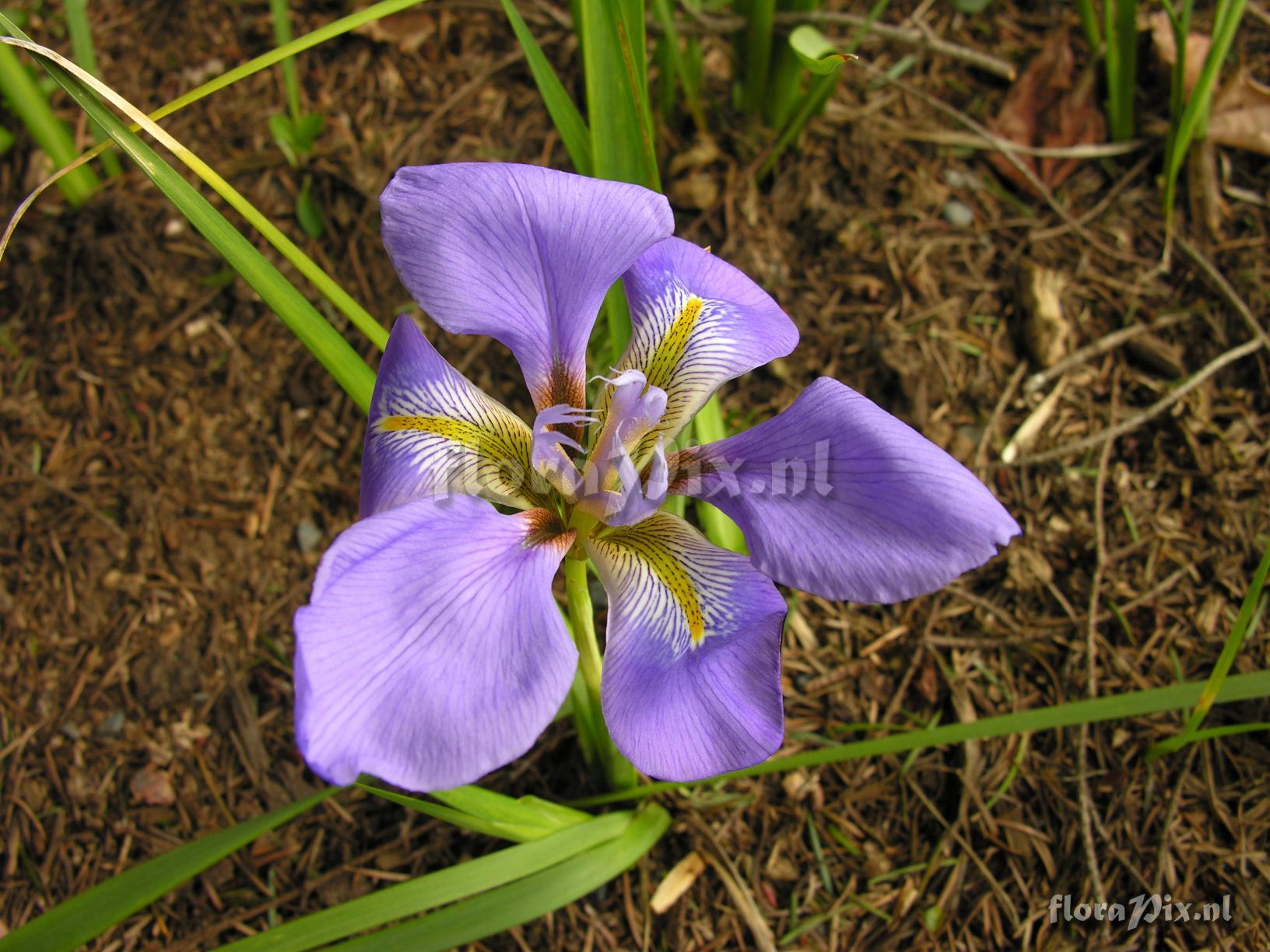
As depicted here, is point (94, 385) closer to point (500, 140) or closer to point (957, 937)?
point (500, 140)

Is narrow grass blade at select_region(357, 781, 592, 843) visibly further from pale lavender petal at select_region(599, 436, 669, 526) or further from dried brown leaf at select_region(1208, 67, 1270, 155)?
dried brown leaf at select_region(1208, 67, 1270, 155)

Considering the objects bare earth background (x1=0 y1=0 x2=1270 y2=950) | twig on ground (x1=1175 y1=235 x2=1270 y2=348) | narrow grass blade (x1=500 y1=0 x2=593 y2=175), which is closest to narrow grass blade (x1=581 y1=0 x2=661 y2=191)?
narrow grass blade (x1=500 y1=0 x2=593 y2=175)

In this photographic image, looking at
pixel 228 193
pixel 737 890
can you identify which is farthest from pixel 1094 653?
pixel 228 193

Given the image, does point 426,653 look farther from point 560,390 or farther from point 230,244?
point 230,244

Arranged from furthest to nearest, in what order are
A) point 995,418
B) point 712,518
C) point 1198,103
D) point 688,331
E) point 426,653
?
1. point 995,418
2. point 1198,103
3. point 712,518
4. point 688,331
5. point 426,653

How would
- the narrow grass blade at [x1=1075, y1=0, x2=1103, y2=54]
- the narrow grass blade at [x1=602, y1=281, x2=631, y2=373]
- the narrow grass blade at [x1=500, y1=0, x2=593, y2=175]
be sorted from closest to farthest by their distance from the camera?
the narrow grass blade at [x1=500, y1=0, x2=593, y2=175] → the narrow grass blade at [x1=602, y1=281, x2=631, y2=373] → the narrow grass blade at [x1=1075, y1=0, x2=1103, y2=54]

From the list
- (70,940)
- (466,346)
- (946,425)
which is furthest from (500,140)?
(70,940)

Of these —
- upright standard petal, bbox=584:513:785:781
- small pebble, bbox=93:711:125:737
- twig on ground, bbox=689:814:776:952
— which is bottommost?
twig on ground, bbox=689:814:776:952
